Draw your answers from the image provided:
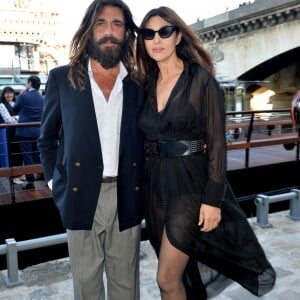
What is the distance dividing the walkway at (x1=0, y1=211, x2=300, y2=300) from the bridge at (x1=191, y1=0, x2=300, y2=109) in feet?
57.5

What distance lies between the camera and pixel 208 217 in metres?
2.18

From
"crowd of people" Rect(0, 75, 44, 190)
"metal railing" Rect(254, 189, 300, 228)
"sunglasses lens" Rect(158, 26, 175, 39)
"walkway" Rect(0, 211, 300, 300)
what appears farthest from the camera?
"crowd of people" Rect(0, 75, 44, 190)

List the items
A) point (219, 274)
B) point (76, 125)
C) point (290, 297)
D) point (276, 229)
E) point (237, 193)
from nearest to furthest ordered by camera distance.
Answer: point (76, 125)
point (219, 274)
point (290, 297)
point (276, 229)
point (237, 193)

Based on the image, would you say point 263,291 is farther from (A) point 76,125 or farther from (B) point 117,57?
(B) point 117,57

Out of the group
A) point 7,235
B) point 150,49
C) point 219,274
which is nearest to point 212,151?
point 150,49

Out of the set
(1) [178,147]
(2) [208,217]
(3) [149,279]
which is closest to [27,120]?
(3) [149,279]

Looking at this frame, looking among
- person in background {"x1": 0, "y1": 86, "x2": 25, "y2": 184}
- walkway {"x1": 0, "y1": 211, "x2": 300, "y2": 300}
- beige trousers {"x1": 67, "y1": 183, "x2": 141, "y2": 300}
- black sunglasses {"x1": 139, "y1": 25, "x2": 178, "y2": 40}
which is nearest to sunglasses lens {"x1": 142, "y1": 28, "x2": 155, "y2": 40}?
black sunglasses {"x1": 139, "y1": 25, "x2": 178, "y2": 40}

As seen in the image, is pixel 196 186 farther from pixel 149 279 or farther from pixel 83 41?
pixel 149 279

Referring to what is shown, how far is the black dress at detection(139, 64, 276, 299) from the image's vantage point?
217cm

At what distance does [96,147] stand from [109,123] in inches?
6.4

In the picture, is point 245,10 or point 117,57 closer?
point 117,57

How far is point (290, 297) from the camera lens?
127 inches

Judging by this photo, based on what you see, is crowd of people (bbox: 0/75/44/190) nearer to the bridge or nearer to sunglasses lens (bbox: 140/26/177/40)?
sunglasses lens (bbox: 140/26/177/40)

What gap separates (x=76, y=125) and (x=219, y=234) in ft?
3.34
